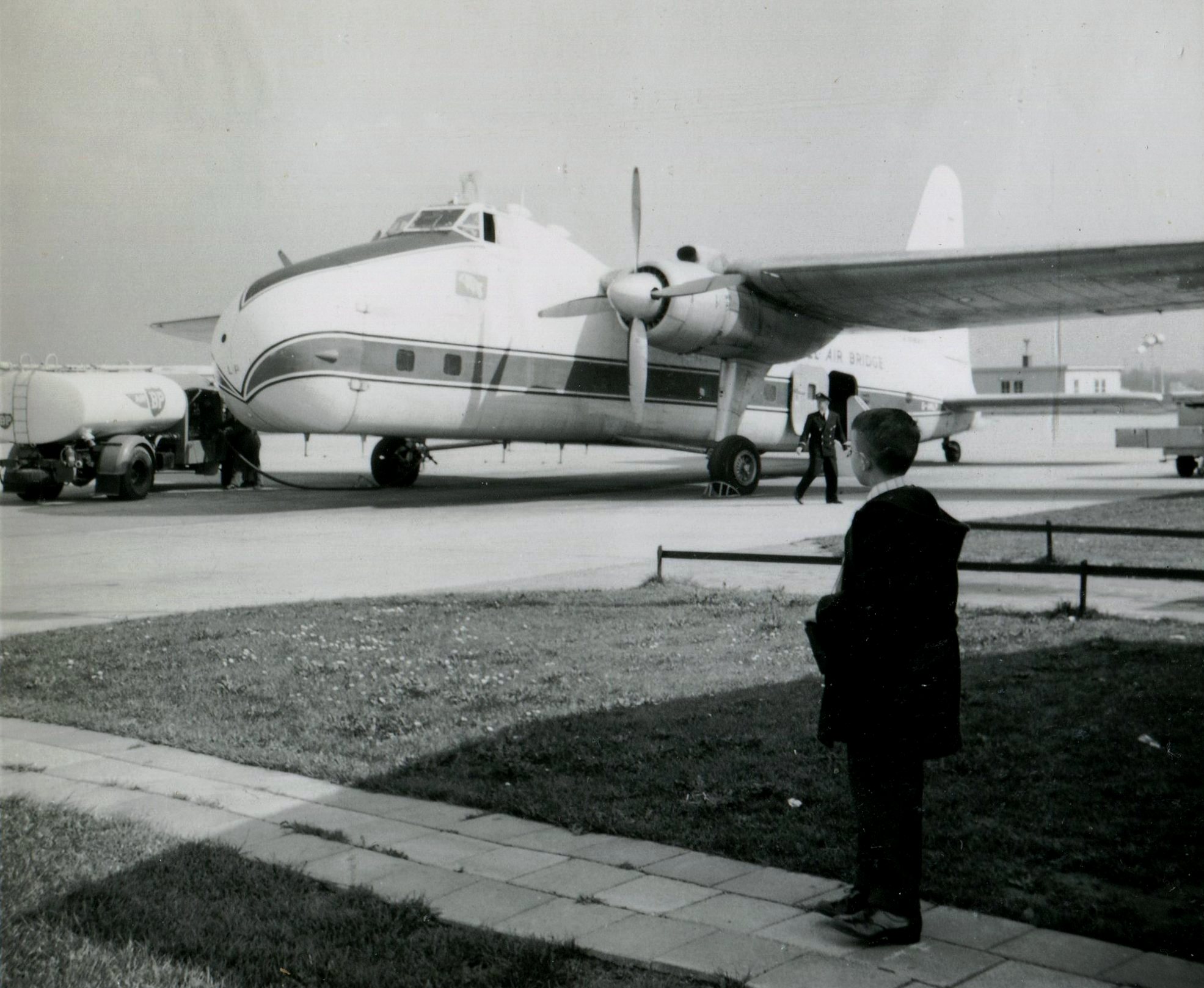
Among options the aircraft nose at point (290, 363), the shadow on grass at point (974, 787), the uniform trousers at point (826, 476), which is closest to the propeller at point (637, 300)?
the uniform trousers at point (826, 476)

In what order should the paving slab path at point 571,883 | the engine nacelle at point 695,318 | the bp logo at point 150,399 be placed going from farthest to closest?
1. the bp logo at point 150,399
2. the engine nacelle at point 695,318
3. the paving slab path at point 571,883

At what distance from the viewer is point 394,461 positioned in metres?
24.8

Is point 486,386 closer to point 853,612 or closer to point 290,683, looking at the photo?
point 290,683

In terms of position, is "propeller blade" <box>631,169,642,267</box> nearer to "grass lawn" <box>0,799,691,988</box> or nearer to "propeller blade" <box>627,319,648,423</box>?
"propeller blade" <box>627,319,648,423</box>

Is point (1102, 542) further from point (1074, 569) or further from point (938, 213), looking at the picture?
point (938, 213)

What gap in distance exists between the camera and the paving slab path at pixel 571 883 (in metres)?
3.44

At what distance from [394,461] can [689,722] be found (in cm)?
1918

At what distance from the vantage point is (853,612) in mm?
3602

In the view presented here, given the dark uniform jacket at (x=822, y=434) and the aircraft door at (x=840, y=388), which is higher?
the aircraft door at (x=840, y=388)

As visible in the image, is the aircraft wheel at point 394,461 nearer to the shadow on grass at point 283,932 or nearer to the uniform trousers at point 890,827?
the shadow on grass at point 283,932

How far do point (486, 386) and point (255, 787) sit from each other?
14292mm

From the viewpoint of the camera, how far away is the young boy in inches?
142

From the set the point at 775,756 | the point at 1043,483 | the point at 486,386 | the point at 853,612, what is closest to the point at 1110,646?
the point at 775,756

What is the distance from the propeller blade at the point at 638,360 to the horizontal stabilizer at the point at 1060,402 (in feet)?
44.2
